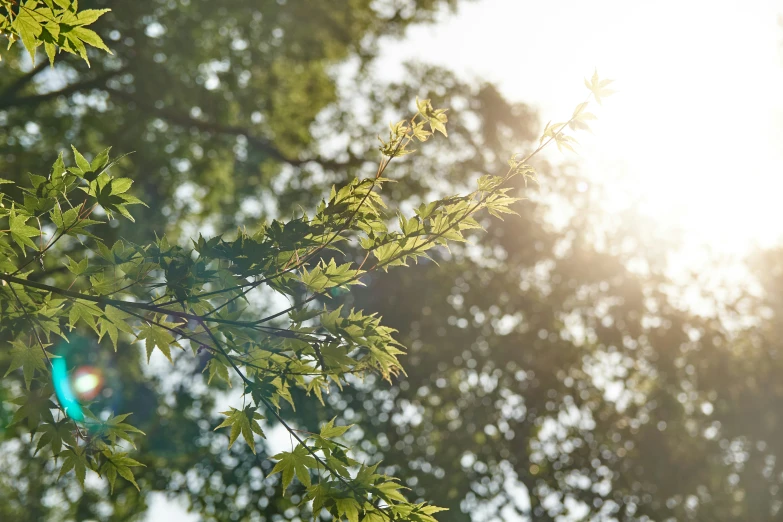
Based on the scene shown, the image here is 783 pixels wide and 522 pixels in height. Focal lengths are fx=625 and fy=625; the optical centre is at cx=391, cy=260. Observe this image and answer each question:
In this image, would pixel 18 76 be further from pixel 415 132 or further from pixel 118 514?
pixel 415 132

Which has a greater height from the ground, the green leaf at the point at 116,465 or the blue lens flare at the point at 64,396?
the blue lens flare at the point at 64,396

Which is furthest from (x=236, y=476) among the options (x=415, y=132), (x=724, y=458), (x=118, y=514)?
(x=415, y=132)

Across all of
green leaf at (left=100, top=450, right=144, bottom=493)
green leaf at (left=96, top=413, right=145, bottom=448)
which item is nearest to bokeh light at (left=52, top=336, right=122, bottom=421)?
green leaf at (left=100, top=450, right=144, bottom=493)

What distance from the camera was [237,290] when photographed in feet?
8.71

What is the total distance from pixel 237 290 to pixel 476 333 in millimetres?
12225

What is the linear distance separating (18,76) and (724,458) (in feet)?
62.0

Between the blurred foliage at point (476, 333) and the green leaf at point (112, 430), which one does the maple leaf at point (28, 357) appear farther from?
the blurred foliage at point (476, 333)

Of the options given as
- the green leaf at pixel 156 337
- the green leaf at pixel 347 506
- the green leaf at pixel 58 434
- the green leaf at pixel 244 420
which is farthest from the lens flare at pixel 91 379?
the green leaf at pixel 347 506

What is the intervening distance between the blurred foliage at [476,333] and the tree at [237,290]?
10.6 m

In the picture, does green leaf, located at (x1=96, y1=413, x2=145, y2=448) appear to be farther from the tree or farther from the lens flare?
the lens flare

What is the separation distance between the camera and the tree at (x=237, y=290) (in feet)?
8.40

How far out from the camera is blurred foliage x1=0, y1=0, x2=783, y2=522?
1370cm

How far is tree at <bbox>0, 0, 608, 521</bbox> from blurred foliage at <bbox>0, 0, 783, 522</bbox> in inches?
416

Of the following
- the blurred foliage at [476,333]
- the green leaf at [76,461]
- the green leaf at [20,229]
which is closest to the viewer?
the green leaf at [20,229]
